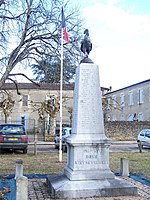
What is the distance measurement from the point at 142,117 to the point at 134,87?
4559 millimetres

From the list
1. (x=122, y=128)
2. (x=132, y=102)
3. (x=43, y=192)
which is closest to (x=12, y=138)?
(x=43, y=192)

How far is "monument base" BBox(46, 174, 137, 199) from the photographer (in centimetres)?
732

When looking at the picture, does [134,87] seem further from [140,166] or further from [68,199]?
[68,199]

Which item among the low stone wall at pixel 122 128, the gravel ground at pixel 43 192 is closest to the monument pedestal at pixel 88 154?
the gravel ground at pixel 43 192

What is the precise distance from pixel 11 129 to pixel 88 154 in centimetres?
1085

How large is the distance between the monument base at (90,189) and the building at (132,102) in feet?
101

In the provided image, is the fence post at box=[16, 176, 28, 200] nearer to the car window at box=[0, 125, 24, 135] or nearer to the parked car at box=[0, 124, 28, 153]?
the parked car at box=[0, 124, 28, 153]

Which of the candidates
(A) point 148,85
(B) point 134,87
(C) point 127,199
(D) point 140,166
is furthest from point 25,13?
(B) point 134,87

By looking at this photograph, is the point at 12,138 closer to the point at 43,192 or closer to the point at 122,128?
the point at 43,192

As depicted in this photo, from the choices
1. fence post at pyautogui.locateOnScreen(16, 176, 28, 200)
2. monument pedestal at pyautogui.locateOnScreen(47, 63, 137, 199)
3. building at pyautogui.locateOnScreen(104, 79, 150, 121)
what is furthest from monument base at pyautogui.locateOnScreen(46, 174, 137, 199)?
building at pyautogui.locateOnScreen(104, 79, 150, 121)

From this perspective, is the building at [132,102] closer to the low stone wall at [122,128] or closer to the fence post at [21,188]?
the low stone wall at [122,128]

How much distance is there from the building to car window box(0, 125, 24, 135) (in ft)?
69.9

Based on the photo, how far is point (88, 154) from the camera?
7973mm

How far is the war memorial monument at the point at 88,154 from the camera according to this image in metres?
7.49
